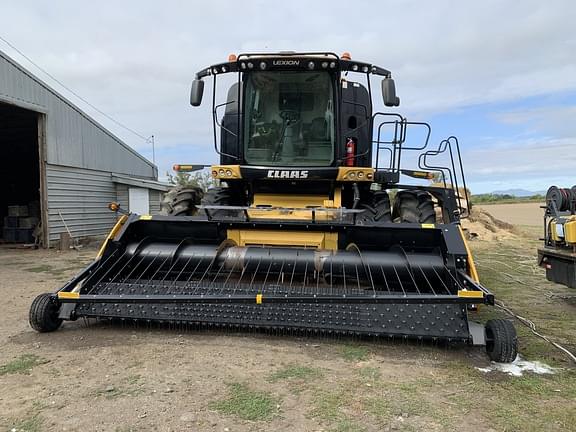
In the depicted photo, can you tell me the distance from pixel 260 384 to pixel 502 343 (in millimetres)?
2041

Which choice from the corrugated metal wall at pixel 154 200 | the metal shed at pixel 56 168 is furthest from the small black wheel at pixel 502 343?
the corrugated metal wall at pixel 154 200

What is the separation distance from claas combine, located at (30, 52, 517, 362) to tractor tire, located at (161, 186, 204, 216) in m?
0.03

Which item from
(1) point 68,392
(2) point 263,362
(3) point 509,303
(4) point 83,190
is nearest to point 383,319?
(2) point 263,362

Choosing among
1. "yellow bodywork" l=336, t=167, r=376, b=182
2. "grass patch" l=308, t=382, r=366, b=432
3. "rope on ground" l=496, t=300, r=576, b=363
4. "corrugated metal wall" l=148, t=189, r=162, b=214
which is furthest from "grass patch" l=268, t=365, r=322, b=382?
"corrugated metal wall" l=148, t=189, r=162, b=214

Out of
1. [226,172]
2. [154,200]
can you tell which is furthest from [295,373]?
[154,200]

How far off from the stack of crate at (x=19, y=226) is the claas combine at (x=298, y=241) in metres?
12.7

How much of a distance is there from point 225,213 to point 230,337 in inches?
86.5

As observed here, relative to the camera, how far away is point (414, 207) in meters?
6.29

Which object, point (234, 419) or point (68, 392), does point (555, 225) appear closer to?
point (234, 419)

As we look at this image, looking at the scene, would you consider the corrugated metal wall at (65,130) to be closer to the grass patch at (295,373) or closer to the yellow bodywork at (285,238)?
the yellow bodywork at (285,238)

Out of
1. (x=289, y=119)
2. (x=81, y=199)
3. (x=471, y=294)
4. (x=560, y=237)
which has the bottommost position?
(x=471, y=294)

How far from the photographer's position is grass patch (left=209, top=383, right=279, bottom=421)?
→ 122 inches

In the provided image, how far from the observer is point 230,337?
468 centimetres

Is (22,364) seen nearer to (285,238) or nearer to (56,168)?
(285,238)
